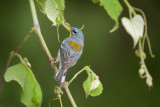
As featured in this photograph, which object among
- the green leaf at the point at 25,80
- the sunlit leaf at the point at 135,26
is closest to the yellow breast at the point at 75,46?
the sunlit leaf at the point at 135,26

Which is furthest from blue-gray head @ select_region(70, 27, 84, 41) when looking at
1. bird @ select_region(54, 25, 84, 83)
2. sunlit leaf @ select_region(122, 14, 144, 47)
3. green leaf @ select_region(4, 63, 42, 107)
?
green leaf @ select_region(4, 63, 42, 107)

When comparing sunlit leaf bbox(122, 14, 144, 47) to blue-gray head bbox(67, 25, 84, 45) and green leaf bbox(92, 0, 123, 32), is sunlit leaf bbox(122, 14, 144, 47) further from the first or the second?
blue-gray head bbox(67, 25, 84, 45)

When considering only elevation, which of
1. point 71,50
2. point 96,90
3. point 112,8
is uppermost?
point 112,8

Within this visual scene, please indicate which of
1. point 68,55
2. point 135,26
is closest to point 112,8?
point 135,26

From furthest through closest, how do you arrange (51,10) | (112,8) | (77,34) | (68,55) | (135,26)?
(77,34), (68,55), (135,26), (112,8), (51,10)

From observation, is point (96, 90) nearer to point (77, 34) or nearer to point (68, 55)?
point (68, 55)

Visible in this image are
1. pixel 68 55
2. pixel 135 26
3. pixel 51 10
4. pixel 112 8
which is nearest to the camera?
pixel 51 10

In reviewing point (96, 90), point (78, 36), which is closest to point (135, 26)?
point (96, 90)

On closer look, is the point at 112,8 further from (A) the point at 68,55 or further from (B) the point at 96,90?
(A) the point at 68,55

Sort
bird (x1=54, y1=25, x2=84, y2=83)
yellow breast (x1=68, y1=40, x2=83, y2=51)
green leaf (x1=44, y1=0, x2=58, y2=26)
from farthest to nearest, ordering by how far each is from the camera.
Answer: yellow breast (x1=68, y1=40, x2=83, y2=51) → bird (x1=54, y1=25, x2=84, y2=83) → green leaf (x1=44, y1=0, x2=58, y2=26)

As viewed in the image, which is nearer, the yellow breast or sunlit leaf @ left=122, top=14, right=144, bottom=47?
sunlit leaf @ left=122, top=14, right=144, bottom=47

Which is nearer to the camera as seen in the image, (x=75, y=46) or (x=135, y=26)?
(x=135, y=26)

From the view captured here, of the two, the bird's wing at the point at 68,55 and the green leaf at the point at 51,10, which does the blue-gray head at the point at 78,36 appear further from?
the green leaf at the point at 51,10

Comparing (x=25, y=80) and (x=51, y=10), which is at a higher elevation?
(x=51, y=10)
